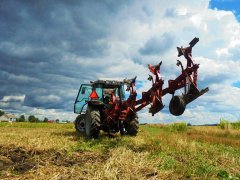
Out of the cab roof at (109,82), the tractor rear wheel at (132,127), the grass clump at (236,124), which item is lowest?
the tractor rear wheel at (132,127)

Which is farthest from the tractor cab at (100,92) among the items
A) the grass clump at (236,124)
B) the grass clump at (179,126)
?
the grass clump at (236,124)

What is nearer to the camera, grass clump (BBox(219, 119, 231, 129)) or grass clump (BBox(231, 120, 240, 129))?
grass clump (BBox(219, 119, 231, 129))


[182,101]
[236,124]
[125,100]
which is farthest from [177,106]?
[236,124]

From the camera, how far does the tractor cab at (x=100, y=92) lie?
14.8 metres

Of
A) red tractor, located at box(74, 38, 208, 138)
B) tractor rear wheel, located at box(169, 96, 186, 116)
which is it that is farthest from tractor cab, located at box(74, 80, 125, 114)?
tractor rear wheel, located at box(169, 96, 186, 116)

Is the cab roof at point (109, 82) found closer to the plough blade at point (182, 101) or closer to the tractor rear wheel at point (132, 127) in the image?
the tractor rear wheel at point (132, 127)

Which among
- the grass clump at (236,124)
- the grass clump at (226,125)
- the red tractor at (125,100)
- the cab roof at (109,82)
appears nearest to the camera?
the red tractor at (125,100)

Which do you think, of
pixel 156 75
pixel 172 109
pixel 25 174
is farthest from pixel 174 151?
pixel 25 174

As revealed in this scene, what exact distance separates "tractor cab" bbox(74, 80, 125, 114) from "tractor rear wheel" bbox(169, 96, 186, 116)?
4.62 meters

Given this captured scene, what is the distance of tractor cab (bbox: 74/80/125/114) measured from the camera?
14.8 m

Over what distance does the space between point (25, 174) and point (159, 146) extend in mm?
5687

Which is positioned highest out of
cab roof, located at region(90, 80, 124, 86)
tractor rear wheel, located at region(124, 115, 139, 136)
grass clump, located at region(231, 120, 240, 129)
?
cab roof, located at region(90, 80, 124, 86)

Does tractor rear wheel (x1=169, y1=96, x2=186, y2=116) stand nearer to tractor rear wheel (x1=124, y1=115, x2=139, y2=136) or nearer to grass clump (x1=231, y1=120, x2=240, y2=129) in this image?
tractor rear wheel (x1=124, y1=115, x2=139, y2=136)

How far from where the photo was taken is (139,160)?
26.0 ft
